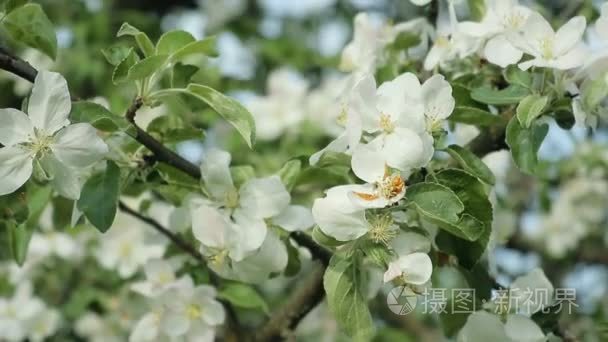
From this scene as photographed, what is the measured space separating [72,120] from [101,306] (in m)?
1.13

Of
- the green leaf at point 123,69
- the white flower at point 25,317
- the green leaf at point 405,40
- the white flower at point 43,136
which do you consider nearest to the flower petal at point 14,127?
the white flower at point 43,136

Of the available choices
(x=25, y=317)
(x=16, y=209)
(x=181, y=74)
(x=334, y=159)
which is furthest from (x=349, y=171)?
(x=25, y=317)

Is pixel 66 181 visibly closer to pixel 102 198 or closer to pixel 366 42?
pixel 102 198

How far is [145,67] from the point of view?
48.0 inches

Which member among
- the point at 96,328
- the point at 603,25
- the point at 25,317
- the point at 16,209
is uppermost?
the point at 603,25

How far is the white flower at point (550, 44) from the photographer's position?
1289 mm

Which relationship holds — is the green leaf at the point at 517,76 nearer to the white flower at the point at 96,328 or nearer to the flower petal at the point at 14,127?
the flower petal at the point at 14,127

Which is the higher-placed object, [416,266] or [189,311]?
[416,266]

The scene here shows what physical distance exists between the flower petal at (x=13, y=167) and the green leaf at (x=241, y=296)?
0.51 metres

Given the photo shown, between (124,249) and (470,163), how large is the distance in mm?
1037

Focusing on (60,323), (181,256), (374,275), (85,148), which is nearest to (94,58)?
(60,323)

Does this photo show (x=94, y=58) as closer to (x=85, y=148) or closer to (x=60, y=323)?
(x=60, y=323)

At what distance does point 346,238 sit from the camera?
1.18 m

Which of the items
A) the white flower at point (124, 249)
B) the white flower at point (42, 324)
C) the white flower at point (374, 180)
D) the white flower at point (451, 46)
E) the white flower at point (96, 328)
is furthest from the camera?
the white flower at point (96, 328)
